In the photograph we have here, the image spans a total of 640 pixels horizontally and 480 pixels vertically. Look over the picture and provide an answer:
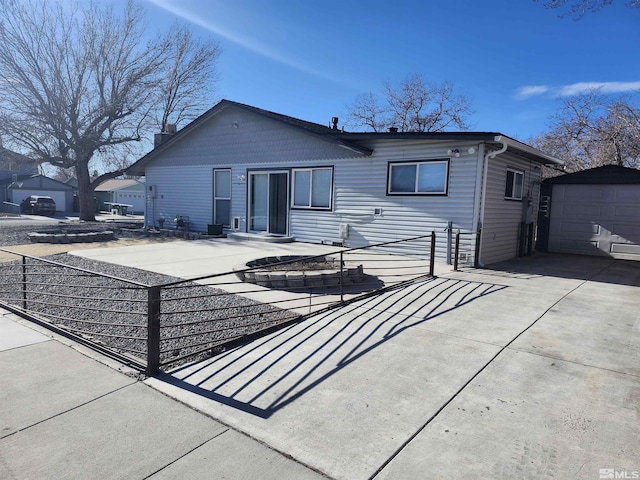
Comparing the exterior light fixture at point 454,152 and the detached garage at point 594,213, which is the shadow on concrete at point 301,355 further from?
the detached garage at point 594,213

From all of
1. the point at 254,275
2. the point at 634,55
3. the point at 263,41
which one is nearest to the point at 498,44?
the point at 634,55

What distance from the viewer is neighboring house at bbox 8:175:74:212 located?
36.0m

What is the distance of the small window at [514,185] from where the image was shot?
10.3m

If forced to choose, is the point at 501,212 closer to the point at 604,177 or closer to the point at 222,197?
the point at 604,177

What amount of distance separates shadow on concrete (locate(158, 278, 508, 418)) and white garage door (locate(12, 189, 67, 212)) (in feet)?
131

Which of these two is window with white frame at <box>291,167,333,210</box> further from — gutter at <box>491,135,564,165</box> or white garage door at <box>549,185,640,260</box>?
white garage door at <box>549,185,640,260</box>

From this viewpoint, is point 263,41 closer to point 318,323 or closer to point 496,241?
point 496,241

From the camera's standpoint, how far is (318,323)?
4773 mm

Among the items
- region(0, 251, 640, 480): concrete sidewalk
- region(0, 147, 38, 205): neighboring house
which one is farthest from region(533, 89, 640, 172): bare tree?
region(0, 147, 38, 205): neighboring house

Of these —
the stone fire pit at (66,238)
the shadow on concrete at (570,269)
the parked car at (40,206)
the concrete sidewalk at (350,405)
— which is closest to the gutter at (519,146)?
the shadow on concrete at (570,269)

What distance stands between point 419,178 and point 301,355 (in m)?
6.86

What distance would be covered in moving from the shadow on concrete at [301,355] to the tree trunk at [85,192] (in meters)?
22.4

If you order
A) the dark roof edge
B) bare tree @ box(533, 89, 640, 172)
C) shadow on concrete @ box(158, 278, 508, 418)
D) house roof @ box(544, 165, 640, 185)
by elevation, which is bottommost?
shadow on concrete @ box(158, 278, 508, 418)

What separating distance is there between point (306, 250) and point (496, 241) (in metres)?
4.69
